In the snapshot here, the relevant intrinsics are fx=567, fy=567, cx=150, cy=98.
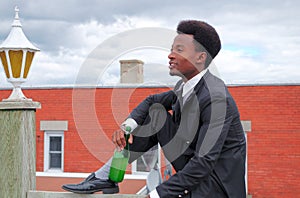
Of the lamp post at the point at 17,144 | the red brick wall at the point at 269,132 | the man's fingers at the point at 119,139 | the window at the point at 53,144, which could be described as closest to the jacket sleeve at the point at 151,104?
the man's fingers at the point at 119,139

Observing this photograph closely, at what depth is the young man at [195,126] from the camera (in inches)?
92.9

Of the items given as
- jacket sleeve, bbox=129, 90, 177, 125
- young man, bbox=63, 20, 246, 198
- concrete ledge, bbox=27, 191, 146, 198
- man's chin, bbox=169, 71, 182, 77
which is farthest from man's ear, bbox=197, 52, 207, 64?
concrete ledge, bbox=27, 191, 146, 198

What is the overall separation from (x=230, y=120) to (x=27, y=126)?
48.1 inches

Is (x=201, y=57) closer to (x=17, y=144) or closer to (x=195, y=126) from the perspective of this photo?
(x=195, y=126)

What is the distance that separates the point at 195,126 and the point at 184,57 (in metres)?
0.30

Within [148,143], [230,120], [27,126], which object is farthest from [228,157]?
[27,126]

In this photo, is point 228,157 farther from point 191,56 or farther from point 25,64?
point 25,64

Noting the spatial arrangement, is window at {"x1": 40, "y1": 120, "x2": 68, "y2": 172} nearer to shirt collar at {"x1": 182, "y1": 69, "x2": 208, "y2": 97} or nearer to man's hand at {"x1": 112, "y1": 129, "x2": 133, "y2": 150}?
man's hand at {"x1": 112, "y1": 129, "x2": 133, "y2": 150}

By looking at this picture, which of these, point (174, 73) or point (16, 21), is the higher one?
point (16, 21)

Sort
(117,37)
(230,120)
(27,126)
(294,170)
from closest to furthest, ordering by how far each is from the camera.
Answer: (230,120) → (117,37) → (27,126) → (294,170)

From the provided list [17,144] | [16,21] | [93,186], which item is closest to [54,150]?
[16,21]

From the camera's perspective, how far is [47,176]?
7.40 metres

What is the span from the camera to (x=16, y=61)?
317 cm

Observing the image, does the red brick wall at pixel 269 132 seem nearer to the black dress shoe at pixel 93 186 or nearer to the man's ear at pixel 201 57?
the black dress shoe at pixel 93 186
